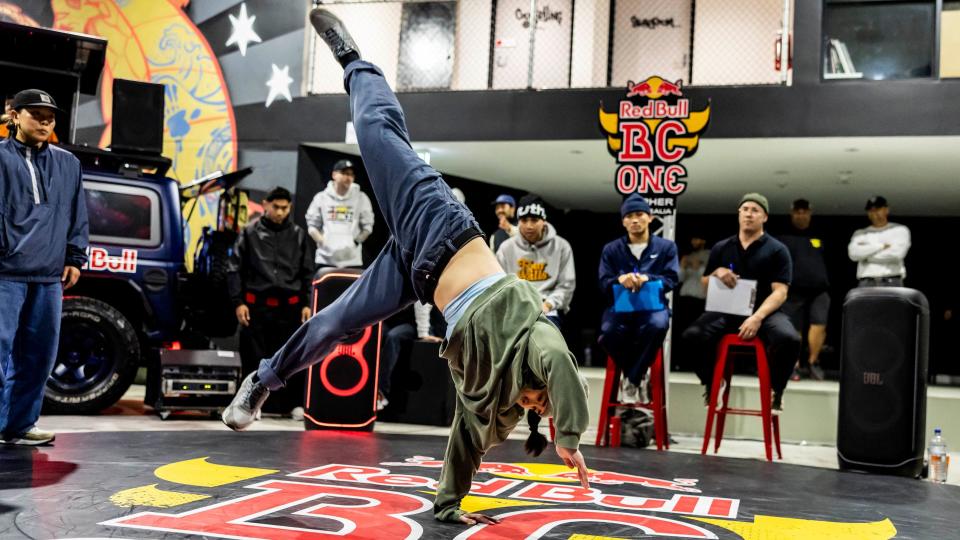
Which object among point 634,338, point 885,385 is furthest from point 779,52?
point 885,385

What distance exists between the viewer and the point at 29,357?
14.7 feet

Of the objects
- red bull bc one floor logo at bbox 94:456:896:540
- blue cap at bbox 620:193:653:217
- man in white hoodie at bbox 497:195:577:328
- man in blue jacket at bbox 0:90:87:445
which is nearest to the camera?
red bull bc one floor logo at bbox 94:456:896:540

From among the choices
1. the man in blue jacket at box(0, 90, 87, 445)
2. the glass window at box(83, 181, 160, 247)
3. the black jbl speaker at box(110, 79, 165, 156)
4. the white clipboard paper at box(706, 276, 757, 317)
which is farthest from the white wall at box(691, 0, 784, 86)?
the man in blue jacket at box(0, 90, 87, 445)

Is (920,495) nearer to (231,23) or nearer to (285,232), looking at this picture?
(285,232)

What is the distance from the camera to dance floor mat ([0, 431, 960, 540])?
2.89m

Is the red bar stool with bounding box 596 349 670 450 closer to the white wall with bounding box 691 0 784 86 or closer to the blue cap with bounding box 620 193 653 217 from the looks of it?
the blue cap with bounding box 620 193 653 217

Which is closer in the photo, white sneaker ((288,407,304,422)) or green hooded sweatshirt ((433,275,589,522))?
green hooded sweatshirt ((433,275,589,522))

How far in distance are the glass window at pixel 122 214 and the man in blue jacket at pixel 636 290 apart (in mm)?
3482

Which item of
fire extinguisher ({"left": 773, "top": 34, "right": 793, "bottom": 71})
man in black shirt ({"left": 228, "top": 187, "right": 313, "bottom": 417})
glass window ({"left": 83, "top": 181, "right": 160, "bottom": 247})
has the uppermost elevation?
fire extinguisher ({"left": 773, "top": 34, "right": 793, "bottom": 71})

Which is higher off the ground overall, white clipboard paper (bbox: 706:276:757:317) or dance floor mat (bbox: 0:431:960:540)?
white clipboard paper (bbox: 706:276:757:317)

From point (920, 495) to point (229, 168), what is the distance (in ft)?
25.0

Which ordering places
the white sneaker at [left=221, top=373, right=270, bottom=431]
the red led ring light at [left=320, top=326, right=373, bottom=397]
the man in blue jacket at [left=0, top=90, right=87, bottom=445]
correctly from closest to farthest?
the white sneaker at [left=221, top=373, right=270, bottom=431], the man in blue jacket at [left=0, top=90, right=87, bottom=445], the red led ring light at [left=320, top=326, right=373, bottom=397]

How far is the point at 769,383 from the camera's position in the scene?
5.79 meters

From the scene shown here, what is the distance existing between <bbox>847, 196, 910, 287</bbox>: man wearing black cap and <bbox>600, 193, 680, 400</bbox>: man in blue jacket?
11.0 feet
